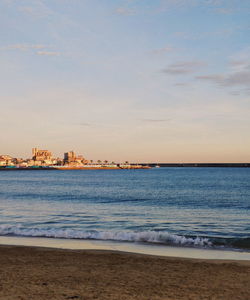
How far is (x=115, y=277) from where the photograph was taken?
1173 cm

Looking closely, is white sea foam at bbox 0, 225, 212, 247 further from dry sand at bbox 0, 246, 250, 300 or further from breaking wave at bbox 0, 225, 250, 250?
dry sand at bbox 0, 246, 250, 300

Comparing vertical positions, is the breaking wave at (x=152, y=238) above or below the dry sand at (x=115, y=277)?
below

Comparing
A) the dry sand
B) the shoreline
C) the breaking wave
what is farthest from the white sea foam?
the dry sand

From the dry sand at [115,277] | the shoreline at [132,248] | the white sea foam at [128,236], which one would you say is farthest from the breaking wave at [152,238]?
the dry sand at [115,277]

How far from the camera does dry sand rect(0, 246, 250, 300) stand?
32.1 feet

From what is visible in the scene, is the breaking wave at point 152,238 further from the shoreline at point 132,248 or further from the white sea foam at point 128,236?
the shoreline at point 132,248

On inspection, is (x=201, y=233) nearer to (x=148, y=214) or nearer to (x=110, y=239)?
(x=110, y=239)

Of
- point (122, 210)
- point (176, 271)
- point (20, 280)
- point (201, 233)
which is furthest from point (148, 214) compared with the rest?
point (20, 280)

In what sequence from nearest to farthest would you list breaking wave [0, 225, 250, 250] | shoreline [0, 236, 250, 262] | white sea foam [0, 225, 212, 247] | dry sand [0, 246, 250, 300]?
1. dry sand [0, 246, 250, 300]
2. shoreline [0, 236, 250, 262]
3. breaking wave [0, 225, 250, 250]
4. white sea foam [0, 225, 212, 247]

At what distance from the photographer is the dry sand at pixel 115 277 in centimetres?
978

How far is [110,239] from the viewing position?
21.0 m

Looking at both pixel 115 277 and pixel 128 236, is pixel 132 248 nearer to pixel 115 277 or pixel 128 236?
pixel 128 236

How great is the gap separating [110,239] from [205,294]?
37.8 feet

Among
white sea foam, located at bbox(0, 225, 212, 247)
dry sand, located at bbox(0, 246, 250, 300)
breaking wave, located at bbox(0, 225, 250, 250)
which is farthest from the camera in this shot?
white sea foam, located at bbox(0, 225, 212, 247)
